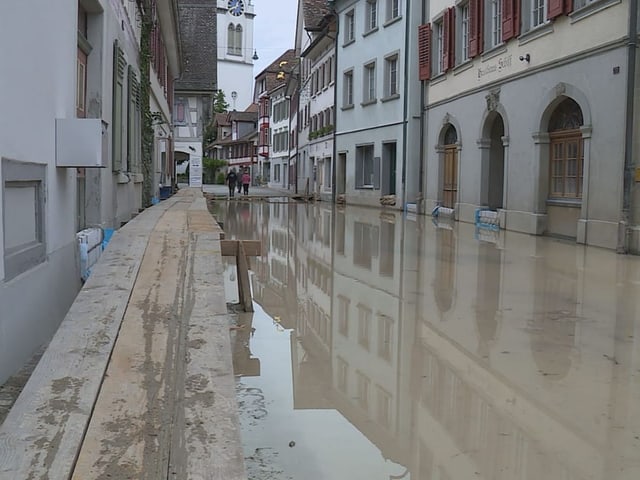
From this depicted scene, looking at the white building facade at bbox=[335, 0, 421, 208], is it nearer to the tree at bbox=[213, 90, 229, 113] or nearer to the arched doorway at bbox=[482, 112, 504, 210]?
the arched doorway at bbox=[482, 112, 504, 210]

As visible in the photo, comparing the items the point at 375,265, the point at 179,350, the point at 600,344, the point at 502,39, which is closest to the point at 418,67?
the point at 502,39

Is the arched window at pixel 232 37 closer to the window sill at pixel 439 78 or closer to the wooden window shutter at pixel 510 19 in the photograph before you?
the window sill at pixel 439 78

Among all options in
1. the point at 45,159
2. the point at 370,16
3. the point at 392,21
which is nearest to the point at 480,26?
the point at 392,21

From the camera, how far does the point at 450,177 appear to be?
860 inches

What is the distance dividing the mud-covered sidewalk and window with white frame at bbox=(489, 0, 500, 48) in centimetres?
1514

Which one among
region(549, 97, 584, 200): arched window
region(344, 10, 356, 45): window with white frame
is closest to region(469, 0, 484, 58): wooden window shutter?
region(549, 97, 584, 200): arched window

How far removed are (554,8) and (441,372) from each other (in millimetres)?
A: 11684

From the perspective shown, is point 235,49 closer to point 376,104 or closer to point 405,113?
point 376,104

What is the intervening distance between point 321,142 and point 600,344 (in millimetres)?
31756

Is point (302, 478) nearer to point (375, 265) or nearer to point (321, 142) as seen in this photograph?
point (375, 265)

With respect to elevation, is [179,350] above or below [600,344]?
above

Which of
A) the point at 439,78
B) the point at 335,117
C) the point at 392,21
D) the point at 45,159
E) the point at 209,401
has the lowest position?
the point at 209,401

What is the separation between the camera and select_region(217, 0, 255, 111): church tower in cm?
10081

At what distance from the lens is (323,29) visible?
114ft
